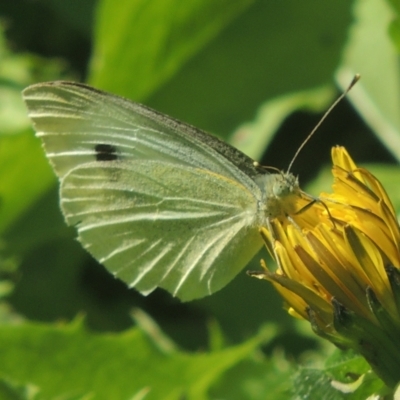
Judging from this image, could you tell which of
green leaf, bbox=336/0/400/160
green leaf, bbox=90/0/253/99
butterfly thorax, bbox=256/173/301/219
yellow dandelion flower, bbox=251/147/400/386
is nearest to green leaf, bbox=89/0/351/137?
green leaf, bbox=90/0/253/99

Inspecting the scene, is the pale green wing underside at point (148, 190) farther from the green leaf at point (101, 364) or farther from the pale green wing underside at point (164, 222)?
the green leaf at point (101, 364)

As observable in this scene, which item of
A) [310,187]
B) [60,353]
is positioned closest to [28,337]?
[60,353]

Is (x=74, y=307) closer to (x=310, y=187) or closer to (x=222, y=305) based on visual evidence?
(x=222, y=305)

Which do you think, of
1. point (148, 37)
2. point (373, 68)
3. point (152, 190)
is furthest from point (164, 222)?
point (373, 68)

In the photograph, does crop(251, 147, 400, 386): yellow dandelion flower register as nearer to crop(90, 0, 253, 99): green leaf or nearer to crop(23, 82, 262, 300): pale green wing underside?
crop(23, 82, 262, 300): pale green wing underside

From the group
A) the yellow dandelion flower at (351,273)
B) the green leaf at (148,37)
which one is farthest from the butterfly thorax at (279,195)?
the green leaf at (148,37)

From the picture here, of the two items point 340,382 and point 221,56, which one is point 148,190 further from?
point 221,56
